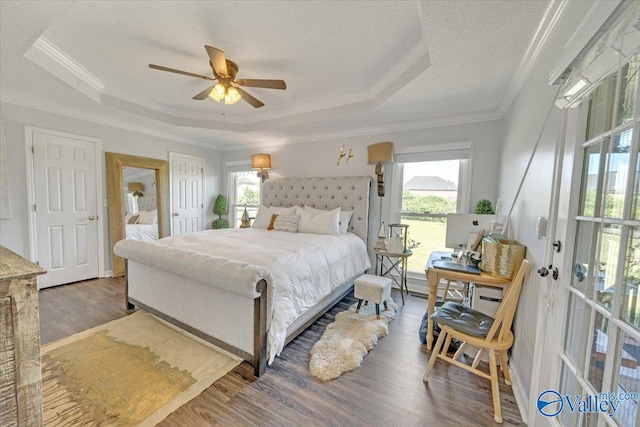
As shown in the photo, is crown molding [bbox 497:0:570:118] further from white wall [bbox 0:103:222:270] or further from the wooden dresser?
white wall [bbox 0:103:222:270]

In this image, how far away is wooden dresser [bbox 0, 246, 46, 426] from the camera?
81 centimetres

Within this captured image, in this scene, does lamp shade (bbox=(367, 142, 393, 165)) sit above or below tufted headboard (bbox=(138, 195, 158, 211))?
above

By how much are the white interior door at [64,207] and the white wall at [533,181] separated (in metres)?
5.23

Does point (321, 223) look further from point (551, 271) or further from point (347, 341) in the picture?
point (551, 271)

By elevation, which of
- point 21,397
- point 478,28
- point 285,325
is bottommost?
point 285,325

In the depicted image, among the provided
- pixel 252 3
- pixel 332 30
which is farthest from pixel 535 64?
pixel 252 3

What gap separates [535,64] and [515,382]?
7.41ft

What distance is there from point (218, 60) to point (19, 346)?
2.11 metres

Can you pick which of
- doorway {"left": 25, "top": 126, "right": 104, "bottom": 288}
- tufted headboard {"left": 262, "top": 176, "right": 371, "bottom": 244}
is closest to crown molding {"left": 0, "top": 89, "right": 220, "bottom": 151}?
doorway {"left": 25, "top": 126, "right": 104, "bottom": 288}

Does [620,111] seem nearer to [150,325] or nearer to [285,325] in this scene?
[285,325]

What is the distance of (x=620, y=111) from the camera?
0.89m

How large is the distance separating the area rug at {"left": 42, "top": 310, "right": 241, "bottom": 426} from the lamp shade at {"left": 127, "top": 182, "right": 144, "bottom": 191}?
2662mm

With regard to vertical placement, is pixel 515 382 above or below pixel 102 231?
below

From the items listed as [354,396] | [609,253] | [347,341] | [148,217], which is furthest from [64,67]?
[609,253]
